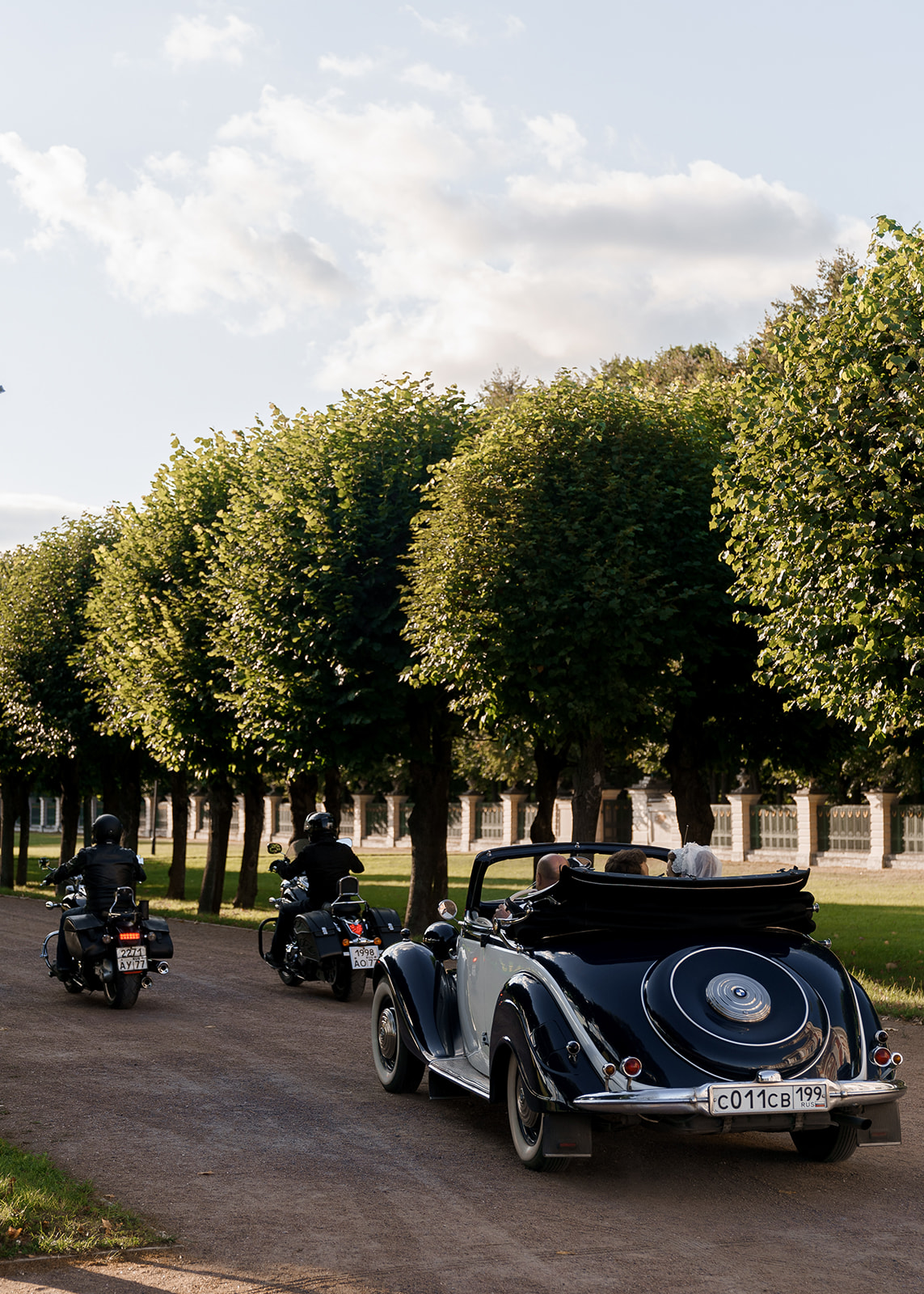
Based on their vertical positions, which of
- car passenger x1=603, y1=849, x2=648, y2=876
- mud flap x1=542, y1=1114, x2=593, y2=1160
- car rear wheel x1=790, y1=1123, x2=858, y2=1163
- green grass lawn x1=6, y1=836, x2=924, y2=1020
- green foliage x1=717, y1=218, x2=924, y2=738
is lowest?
green grass lawn x1=6, y1=836, x2=924, y2=1020

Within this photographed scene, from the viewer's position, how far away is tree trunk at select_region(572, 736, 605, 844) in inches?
727

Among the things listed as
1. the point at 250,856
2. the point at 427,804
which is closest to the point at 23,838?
the point at 250,856

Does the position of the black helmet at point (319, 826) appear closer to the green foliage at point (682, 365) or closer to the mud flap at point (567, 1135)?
the mud flap at point (567, 1135)

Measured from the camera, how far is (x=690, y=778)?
20203mm

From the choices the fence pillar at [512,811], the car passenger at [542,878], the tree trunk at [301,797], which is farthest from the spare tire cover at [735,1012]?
the fence pillar at [512,811]

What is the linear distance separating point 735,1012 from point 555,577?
1097cm

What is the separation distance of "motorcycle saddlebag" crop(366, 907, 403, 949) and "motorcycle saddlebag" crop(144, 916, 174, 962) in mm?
1977

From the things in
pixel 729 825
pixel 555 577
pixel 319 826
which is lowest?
pixel 729 825

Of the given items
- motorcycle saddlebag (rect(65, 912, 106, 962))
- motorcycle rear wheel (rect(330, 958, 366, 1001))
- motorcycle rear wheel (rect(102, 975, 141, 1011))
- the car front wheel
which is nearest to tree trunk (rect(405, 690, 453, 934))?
motorcycle rear wheel (rect(330, 958, 366, 1001))

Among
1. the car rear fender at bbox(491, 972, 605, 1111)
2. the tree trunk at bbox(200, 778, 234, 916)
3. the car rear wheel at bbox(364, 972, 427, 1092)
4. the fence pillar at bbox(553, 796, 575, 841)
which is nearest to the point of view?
the car rear fender at bbox(491, 972, 605, 1111)

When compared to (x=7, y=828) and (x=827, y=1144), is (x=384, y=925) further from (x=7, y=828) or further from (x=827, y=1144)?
(x=7, y=828)

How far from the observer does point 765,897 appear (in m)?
7.40

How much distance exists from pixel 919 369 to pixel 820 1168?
7.55 m

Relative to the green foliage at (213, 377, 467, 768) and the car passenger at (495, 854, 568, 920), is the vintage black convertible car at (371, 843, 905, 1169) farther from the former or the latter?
the green foliage at (213, 377, 467, 768)
